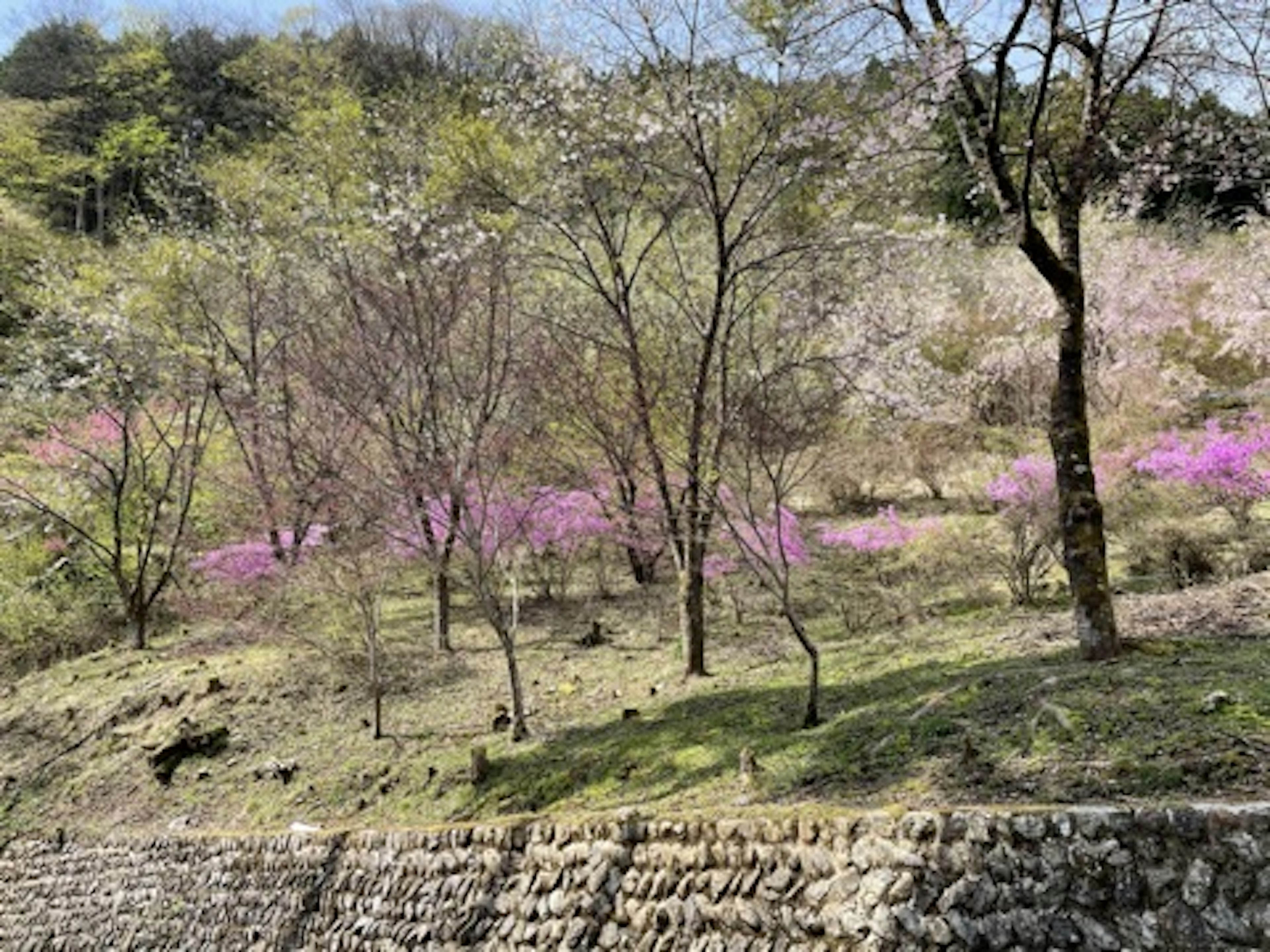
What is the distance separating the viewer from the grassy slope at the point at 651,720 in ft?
13.8

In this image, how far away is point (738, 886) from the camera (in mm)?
4023

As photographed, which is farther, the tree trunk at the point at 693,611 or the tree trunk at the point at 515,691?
the tree trunk at the point at 693,611

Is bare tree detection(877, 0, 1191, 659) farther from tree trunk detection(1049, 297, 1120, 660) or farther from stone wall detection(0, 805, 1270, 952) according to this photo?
stone wall detection(0, 805, 1270, 952)

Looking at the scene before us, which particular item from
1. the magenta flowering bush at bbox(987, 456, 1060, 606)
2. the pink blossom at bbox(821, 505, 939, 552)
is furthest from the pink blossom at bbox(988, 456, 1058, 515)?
the pink blossom at bbox(821, 505, 939, 552)

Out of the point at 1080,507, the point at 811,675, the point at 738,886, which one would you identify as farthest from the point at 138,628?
the point at 1080,507

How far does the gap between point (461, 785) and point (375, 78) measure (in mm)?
32018

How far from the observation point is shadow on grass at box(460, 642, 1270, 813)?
12.5 ft

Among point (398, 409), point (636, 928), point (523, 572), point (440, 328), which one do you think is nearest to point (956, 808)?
point (636, 928)

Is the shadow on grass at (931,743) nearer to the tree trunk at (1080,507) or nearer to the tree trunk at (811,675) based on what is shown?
the tree trunk at (811,675)

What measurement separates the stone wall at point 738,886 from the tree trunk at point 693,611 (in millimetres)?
3314

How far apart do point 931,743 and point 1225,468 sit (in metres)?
6.06

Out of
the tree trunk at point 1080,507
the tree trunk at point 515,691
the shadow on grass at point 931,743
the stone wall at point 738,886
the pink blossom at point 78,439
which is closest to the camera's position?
the stone wall at point 738,886

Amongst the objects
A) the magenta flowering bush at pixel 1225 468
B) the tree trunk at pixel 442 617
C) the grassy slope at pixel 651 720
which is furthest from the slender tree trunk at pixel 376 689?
the magenta flowering bush at pixel 1225 468

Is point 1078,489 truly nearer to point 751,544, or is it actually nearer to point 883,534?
point 751,544
